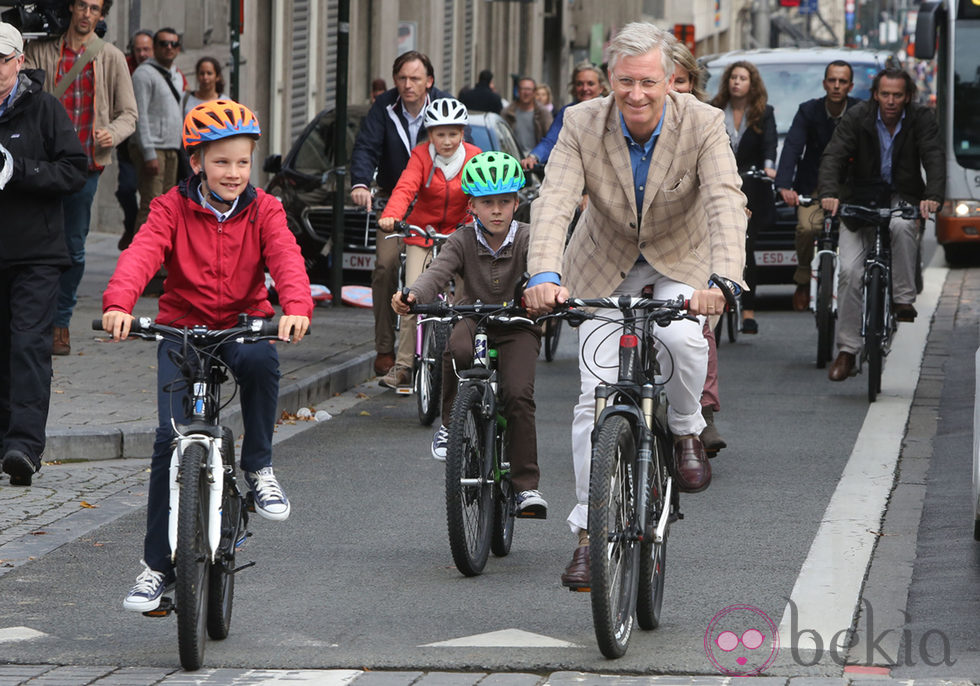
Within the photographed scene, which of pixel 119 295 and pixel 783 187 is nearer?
pixel 119 295

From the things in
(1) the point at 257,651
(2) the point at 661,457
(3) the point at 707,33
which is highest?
(3) the point at 707,33

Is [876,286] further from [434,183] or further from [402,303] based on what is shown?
[402,303]

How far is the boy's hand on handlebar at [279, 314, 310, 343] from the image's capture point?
5656 millimetres

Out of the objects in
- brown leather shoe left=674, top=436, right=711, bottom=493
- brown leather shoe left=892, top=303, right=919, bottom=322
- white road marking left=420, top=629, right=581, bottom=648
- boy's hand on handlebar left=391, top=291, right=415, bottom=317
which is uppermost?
boy's hand on handlebar left=391, top=291, right=415, bottom=317

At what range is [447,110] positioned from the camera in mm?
10711

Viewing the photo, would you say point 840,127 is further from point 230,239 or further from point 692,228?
point 230,239

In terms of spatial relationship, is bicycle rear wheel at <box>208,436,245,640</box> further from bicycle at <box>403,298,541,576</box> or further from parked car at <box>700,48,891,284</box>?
parked car at <box>700,48,891,284</box>

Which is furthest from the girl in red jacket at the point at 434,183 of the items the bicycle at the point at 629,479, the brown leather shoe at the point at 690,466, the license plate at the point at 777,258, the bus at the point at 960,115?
the bus at the point at 960,115

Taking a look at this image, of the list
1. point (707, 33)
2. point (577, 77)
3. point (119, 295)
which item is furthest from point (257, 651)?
point (707, 33)

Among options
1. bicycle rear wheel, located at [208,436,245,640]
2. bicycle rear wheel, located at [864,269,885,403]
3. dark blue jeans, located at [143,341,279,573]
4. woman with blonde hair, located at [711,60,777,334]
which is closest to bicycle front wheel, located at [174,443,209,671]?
bicycle rear wheel, located at [208,436,245,640]

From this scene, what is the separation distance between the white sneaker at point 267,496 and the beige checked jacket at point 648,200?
1.13m

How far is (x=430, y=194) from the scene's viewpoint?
10953 mm

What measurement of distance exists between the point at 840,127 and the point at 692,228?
5.74m

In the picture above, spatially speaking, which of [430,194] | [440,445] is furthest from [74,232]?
[440,445]
